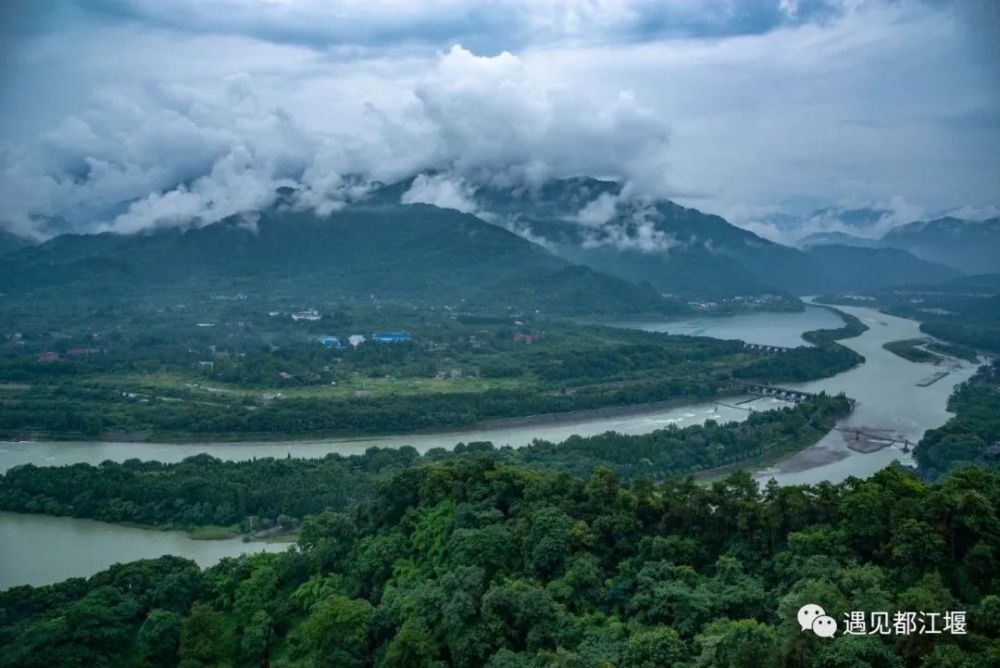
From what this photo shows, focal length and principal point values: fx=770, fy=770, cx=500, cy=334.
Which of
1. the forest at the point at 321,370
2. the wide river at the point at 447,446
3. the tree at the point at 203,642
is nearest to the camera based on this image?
the tree at the point at 203,642

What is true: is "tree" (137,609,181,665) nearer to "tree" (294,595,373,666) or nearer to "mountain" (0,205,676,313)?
"tree" (294,595,373,666)

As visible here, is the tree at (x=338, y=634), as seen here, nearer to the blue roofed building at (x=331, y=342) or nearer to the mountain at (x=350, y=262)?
the blue roofed building at (x=331, y=342)

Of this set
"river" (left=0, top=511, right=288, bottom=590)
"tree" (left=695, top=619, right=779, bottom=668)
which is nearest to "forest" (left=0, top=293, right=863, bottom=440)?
"river" (left=0, top=511, right=288, bottom=590)

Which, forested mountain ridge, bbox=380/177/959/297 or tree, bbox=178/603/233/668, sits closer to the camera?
tree, bbox=178/603/233/668

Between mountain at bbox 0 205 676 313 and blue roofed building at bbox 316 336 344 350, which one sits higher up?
mountain at bbox 0 205 676 313

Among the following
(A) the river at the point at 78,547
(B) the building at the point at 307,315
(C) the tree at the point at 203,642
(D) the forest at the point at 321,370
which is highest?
(B) the building at the point at 307,315

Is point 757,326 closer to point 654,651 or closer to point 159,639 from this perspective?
point 654,651

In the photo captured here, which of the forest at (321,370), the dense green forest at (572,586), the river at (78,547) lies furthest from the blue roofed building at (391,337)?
the dense green forest at (572,586)
